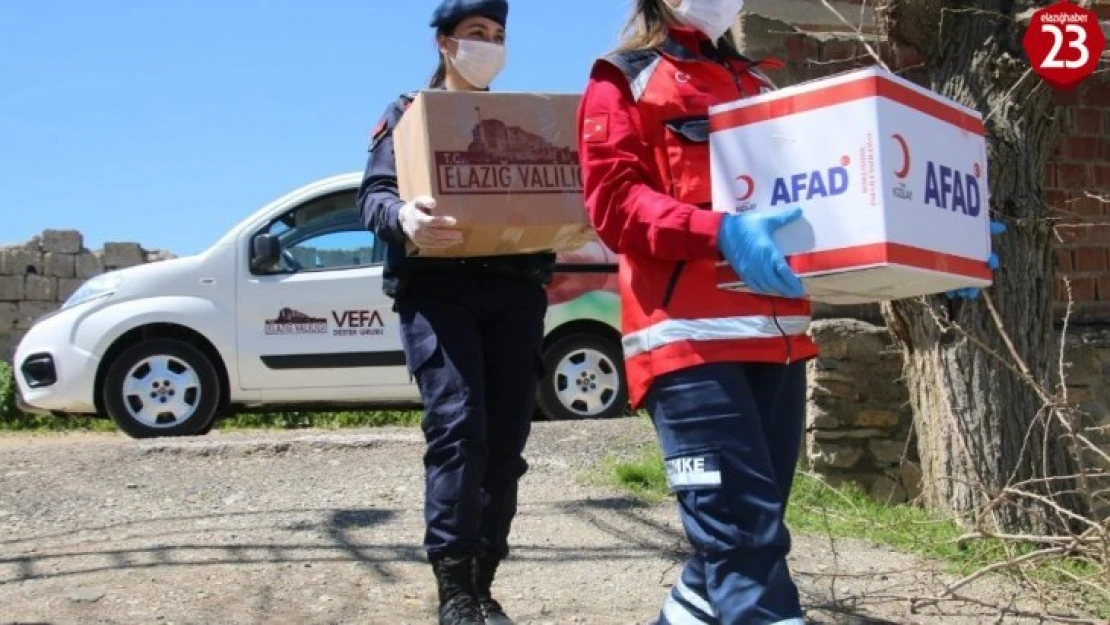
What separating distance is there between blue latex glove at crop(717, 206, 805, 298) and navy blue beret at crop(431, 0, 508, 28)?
1355 mm

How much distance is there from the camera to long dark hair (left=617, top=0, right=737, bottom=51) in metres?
2.74

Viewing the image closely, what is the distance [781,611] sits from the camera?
243cm

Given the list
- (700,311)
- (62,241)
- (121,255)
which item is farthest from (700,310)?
(62,241)

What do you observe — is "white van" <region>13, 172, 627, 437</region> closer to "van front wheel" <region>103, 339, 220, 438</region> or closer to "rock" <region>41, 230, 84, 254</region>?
"van front wheel" <region>103, 339, 220, 438</region>

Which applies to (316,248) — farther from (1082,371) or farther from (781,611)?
(781,611)

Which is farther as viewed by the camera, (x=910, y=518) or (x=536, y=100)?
(x=910, y=518)

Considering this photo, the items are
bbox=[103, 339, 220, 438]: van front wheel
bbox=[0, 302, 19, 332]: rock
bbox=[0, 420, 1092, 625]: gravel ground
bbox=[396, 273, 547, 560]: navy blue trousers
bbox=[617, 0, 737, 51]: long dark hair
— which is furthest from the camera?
bbox=[0, 302, 19, 332]: rock

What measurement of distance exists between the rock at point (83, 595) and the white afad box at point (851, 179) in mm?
2534

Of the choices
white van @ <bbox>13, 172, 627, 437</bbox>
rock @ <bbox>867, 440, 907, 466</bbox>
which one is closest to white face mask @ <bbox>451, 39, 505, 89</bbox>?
rock @ <bbox>867, 440, 907, 466</bbox>

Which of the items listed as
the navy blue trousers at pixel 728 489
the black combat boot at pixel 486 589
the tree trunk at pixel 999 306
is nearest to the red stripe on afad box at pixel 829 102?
the navy blue trousers at pixel 728 489

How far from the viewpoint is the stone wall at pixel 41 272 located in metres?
13.8

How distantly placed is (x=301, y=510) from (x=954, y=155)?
11.7 feet

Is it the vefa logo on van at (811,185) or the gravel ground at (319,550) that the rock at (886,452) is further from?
the vefa logo on van at (811,185)

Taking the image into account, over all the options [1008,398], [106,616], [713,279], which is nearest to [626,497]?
[1008,398]
